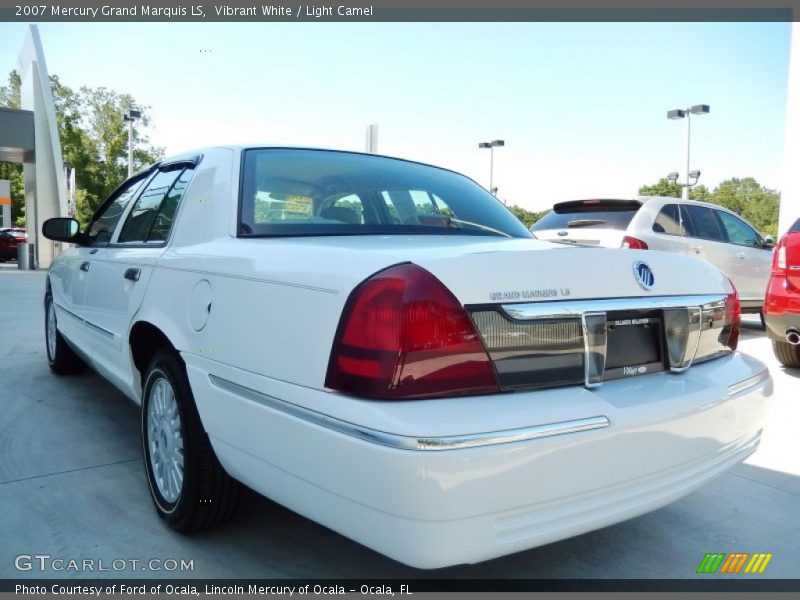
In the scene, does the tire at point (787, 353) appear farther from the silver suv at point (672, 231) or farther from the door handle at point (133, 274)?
the door handle at point (133, 274)

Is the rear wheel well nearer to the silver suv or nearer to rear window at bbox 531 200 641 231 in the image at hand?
the silver suv

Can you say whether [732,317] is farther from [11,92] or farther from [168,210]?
[11,92]

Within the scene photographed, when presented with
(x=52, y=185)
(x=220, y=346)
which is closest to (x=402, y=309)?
(x=220, y=346)

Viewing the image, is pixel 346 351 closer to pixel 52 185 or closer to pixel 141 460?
pixel 141 460

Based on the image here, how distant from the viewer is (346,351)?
170 centimetres

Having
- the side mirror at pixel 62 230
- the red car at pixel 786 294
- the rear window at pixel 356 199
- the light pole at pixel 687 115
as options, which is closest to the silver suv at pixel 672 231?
the red car at pixel 786 294

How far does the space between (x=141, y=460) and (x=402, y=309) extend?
7.44 feet

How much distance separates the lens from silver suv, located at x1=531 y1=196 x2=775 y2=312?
22.4 feet

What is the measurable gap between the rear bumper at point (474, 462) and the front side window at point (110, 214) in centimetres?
204

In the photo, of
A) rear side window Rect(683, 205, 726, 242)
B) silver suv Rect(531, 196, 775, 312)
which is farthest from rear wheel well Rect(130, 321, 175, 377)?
rear side window Rect(683, 205, 726, 242)

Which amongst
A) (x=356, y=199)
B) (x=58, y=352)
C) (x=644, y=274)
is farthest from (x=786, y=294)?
(x=58, y=352)

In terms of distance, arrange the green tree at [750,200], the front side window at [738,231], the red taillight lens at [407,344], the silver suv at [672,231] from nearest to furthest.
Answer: the red taillight lens at [407,344] < the silver suv at [672,231] < the front side window at [738,231] < the green tree at [750,200]

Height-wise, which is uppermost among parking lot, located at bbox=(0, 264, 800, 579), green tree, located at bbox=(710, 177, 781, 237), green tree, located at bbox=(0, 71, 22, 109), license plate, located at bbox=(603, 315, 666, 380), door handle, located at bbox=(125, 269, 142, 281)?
green tree, located at bbox=(0, 71, 22, 109)

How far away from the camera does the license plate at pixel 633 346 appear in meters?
1.98
